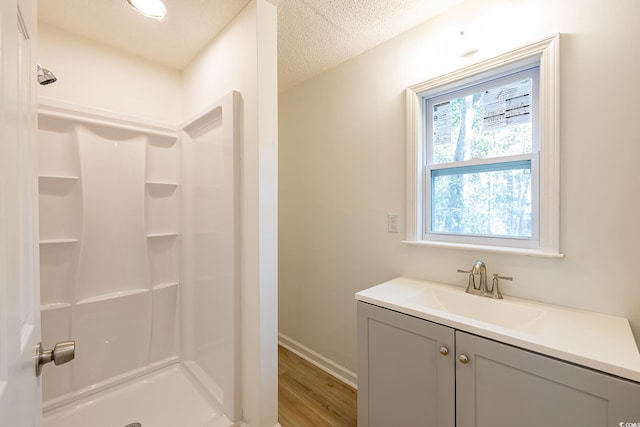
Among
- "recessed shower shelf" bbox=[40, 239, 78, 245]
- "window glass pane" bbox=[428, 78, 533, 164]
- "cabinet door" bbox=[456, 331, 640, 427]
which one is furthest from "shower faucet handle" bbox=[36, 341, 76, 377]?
"window glass pane" bbox=[428, 78, 533, 164]

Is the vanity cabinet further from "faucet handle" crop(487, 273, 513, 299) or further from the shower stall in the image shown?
the shower stall

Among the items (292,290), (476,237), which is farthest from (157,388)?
(476,237)

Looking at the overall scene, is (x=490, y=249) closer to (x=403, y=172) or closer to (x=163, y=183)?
(x=403, y=172)

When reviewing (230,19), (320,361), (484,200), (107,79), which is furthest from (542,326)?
(107,79)

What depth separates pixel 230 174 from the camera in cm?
155

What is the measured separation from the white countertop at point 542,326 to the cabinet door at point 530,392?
34 millimetres

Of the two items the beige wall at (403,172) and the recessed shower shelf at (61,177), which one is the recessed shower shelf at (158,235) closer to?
the recessed shower shelf at (61,177)

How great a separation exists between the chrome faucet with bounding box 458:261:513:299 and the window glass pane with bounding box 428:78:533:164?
0.62 metres

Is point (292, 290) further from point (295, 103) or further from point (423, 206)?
point (295, 103)

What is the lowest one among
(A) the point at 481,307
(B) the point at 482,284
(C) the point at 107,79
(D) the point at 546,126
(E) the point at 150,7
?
(A) the point at 481,307

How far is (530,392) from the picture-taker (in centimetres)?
93

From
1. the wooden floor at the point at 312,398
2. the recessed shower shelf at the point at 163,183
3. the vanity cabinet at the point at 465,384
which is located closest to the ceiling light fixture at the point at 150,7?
the recessed shower shelf at the point at 163,183

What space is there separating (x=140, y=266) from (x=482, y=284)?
2293mm

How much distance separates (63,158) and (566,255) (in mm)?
2886
